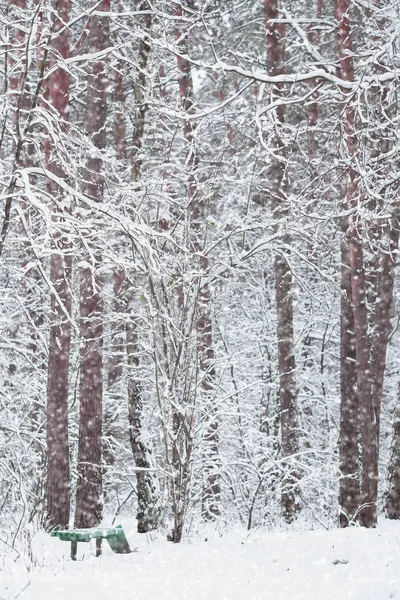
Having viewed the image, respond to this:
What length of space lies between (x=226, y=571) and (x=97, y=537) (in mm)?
1495

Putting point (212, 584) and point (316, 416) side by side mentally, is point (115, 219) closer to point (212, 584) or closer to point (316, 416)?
point (212, 584)

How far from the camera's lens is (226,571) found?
746 cm

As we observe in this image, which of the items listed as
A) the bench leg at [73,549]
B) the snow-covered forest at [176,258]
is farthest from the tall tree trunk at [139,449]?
the bench leg at [73,549]

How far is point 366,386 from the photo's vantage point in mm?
11148

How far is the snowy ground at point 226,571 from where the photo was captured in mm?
6527

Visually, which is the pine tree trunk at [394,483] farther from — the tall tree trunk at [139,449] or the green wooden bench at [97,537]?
the green wooden bench at [97,537]

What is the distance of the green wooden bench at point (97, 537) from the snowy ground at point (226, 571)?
0.44 feet

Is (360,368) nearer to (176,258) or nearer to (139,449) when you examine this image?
(176,258)

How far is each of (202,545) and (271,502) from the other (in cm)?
503

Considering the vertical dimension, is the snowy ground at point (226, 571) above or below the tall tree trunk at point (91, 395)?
below

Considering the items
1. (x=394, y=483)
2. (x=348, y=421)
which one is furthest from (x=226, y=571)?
(x=394, y=483)

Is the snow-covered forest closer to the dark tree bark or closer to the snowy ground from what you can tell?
the dark tree bark

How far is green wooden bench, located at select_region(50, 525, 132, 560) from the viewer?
800cm

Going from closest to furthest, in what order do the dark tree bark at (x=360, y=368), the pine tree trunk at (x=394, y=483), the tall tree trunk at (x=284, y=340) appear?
the dark tree bark at (x=360, y=368)
the pine tree trunk at (x=394, y=483)
the tall tree trunk at (x=284, y=340)
